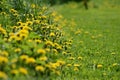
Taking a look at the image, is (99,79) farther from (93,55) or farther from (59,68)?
(93,55)

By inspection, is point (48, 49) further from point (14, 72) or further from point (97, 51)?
point (97, 51)

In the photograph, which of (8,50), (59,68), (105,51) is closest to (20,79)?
(8,50)

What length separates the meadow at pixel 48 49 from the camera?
4.50 meters

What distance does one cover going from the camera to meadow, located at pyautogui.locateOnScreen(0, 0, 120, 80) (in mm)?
4500

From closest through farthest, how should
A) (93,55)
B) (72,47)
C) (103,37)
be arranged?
(93,55)
(72,47)
(103,37)

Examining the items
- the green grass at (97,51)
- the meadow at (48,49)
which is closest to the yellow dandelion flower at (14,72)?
the meadow at (48,49)

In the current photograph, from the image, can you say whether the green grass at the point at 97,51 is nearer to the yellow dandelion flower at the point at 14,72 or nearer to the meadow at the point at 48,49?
A: the meadow at the point at 48,49

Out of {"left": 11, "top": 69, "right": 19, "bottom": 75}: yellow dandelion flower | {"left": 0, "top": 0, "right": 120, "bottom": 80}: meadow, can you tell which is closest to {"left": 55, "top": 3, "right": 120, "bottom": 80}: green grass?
{"left": 0, "top": 0, "right": 120, "bottom": 80}: meadow

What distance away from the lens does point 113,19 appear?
1512 cm

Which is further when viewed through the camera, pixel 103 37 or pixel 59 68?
pixel 103 37

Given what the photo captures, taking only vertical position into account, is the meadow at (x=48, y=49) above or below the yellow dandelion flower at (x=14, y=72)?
below

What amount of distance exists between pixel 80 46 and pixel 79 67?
213 cm

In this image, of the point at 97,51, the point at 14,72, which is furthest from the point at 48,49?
the point at 97,51

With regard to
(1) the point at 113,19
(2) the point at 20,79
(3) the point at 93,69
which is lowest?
(1) the point at 113,19
